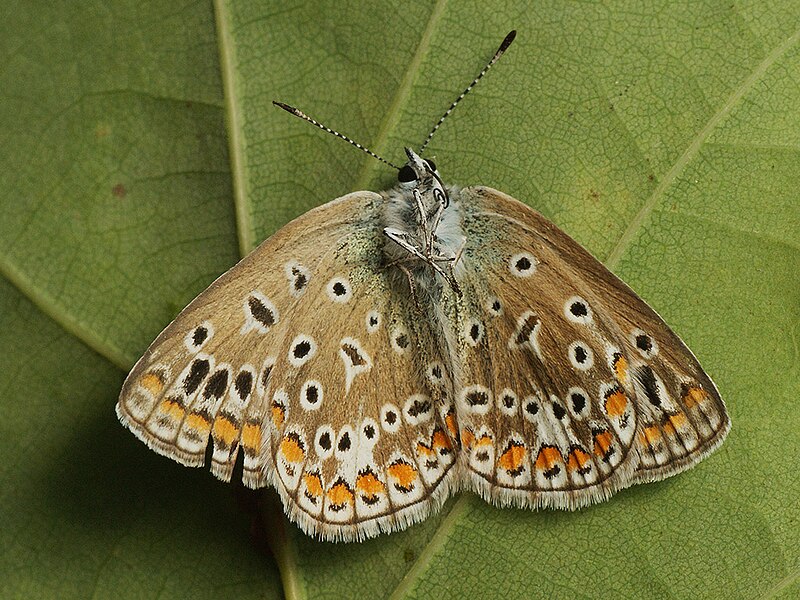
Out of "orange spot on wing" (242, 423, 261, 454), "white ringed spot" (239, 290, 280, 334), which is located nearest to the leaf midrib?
"white ringed spot" (239, 290, 280, 334)

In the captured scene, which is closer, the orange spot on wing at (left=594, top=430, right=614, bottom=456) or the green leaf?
the orange spot on wing at (left=594, top=430, right=614, bottom=456)

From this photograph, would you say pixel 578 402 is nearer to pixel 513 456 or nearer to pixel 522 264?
pixel 513 456

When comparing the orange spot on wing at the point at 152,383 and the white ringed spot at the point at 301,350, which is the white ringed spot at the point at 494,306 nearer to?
the white ringed spot at the point at 301,350

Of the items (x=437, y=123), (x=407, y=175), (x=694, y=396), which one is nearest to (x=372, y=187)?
(x=407, y=175)

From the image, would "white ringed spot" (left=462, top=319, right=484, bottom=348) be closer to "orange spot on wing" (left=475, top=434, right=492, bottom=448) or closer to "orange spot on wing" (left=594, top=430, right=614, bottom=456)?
→ "orange spot on wing" (left=475, top=434, right=492, bottom=448)

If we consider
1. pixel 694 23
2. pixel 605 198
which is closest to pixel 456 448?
pixel 605 198
